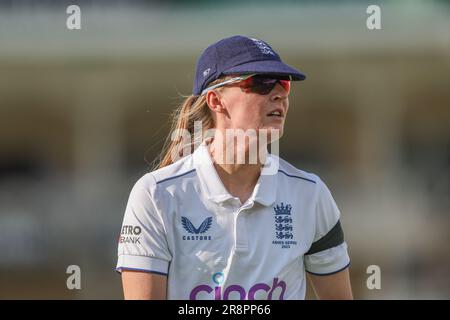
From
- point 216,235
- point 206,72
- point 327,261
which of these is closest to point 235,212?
point 216,235

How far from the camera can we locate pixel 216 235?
231 centimetres

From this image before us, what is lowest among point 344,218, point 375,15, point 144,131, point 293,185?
point 344,218

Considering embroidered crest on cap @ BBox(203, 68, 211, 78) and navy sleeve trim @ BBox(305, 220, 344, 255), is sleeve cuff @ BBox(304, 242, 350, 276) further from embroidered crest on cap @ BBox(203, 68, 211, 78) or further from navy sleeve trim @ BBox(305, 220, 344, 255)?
embroidered crest on cap @ BBox(203, 68, 211, 78)

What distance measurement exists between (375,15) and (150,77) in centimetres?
246

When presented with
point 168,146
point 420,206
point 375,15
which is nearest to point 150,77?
point 375,15

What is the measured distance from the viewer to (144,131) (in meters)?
8.05

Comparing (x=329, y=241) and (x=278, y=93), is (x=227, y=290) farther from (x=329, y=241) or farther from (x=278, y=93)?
(x=278, y=93)

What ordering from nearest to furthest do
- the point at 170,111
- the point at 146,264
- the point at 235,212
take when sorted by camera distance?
the point at 146,264 < the point at 235,212 < the point at 170,111

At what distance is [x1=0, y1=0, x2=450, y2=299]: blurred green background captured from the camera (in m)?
7.44

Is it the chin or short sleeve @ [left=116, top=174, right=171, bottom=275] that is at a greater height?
the chin

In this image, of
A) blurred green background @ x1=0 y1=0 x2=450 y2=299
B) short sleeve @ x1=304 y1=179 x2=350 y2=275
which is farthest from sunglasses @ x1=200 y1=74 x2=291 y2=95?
blurred green background @ x1=0 y1=0 x2=450 y2=299

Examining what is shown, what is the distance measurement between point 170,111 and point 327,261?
5.70 meters

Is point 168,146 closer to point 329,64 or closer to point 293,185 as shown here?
point 293,185

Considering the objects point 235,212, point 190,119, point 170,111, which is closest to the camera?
point 235,212
